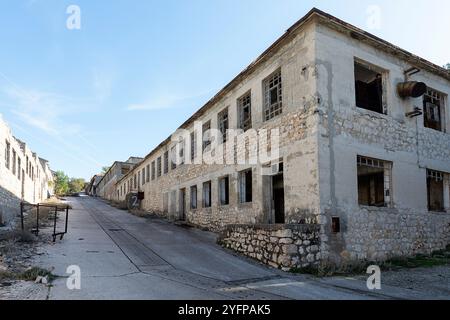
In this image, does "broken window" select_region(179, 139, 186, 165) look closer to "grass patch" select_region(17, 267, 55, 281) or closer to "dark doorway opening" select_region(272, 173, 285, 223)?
"dark doorway opening" select_region(272, 173, 285, 223)

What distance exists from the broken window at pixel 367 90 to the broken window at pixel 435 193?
3.27 metres

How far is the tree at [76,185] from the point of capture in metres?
80.2

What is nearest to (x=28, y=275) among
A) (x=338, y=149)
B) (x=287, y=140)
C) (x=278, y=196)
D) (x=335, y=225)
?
(x=335, y=225)

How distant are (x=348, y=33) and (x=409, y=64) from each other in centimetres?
296

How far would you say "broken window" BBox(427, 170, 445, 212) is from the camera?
1306 centimetres

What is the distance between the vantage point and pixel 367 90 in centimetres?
1323

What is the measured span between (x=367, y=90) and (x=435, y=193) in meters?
4.46

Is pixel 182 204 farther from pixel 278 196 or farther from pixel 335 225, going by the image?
pixel 335 225

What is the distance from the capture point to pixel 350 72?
34.8ft

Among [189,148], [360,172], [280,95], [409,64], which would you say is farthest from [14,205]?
[409,64]

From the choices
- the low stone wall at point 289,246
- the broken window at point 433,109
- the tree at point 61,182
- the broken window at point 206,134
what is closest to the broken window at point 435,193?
the broken window at point 433,109

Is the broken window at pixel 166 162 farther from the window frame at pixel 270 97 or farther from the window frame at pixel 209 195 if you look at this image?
the window frame at pixel 270 97

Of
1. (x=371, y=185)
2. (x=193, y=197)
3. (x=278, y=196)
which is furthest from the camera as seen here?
(x=193, y=197)
